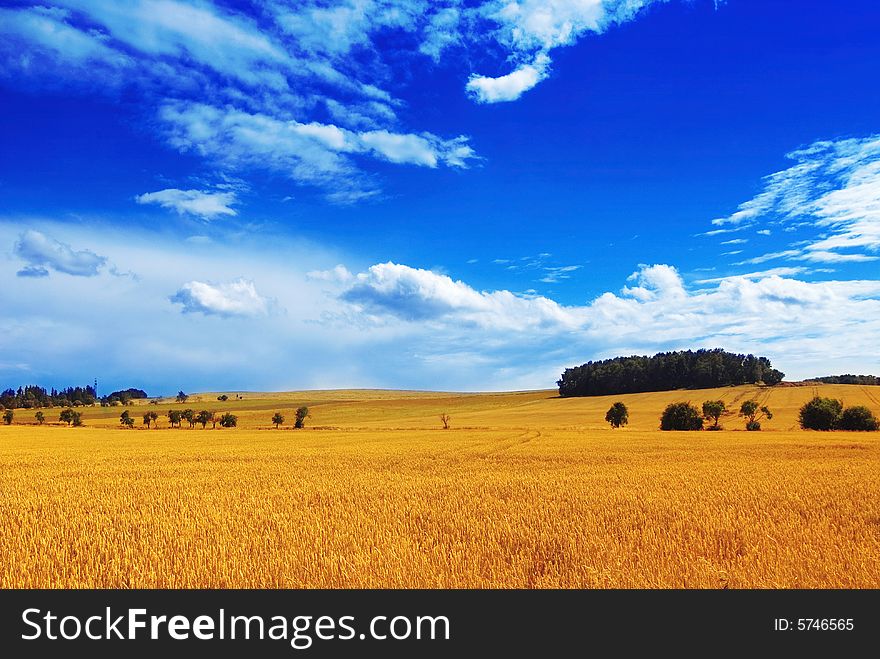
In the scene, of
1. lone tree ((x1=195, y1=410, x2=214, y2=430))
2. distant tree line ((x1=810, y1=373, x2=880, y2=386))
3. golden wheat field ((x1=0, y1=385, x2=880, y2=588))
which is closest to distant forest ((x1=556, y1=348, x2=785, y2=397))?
distant tree line ((x1=810, y1=373, x2=880, y2=386))

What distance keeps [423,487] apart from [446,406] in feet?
395

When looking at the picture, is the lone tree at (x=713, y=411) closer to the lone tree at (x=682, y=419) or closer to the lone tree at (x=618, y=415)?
the lone tree at (x=682, y=419)

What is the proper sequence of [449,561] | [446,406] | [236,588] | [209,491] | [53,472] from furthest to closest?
[446,406]
[53,472]
[209,491]
[449,561]
[236,588]

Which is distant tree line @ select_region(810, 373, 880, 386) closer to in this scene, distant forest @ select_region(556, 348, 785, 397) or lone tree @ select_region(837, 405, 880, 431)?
distant forest @ select_region(556, 348, 785, 397)

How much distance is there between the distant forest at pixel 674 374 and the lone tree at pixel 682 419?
72.8m

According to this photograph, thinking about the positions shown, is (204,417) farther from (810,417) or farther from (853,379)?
(853,379)

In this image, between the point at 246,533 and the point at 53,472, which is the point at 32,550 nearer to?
the point at 246,533

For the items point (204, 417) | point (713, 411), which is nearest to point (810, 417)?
point (713, 411)

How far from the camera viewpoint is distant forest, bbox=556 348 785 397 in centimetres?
15112

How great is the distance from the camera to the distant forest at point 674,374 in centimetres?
15112

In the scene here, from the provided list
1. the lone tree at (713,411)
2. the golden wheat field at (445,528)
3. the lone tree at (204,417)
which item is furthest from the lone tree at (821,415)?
the lone tree at (204,417)

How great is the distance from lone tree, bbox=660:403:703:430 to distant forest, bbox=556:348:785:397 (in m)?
72.8
